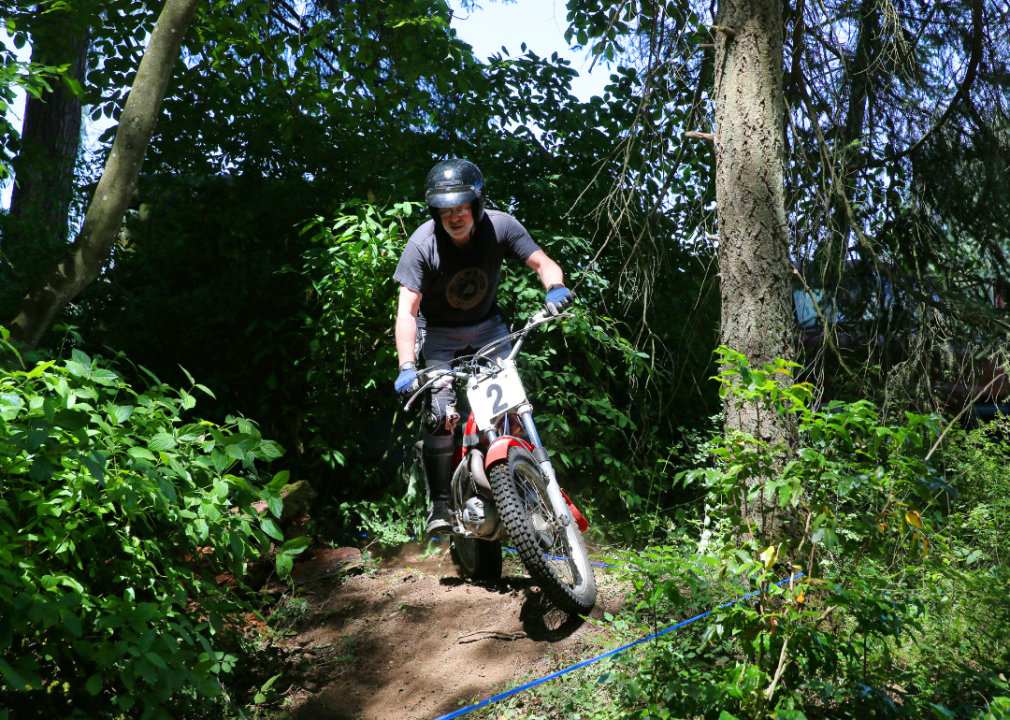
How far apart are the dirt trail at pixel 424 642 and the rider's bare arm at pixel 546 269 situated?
1.53 meters

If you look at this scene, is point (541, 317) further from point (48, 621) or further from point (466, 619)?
point (48, 621)

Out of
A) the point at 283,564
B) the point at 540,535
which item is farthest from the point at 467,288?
the point at 283,564

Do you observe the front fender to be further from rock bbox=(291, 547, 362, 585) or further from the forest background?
rock bbox=(291, 547, 362, 585)

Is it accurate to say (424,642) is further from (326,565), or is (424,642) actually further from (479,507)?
(326,565)

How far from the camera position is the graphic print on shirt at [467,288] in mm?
4012

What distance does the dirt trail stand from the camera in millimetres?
3221

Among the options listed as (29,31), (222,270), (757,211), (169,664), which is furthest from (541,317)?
(29,31)

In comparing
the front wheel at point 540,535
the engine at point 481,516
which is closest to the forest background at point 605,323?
the front wheel at point 540,535

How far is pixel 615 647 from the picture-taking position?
3072 mm

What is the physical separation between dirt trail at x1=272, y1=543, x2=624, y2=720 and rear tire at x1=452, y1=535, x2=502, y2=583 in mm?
68

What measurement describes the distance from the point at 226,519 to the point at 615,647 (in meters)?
1.58

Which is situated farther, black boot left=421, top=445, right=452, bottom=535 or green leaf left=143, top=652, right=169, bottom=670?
black boot left=421, top=445, right=452, bottom=535

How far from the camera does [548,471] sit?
11.5 ft

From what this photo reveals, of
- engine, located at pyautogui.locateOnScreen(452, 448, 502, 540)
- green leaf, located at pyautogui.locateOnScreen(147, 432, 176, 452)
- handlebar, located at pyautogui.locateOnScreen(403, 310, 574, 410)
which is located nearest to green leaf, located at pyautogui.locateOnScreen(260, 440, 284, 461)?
green leaf, located at pyautogui.locateOnScreen(147, 432, 176, 452)
